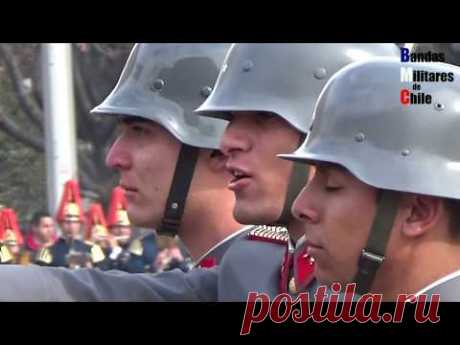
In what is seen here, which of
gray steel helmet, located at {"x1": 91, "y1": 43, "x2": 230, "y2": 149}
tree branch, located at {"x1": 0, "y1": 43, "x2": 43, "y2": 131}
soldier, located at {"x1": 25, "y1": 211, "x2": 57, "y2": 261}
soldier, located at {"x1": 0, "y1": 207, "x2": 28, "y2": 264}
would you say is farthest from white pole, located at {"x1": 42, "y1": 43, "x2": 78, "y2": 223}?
gray steel helmet, located at {"x1": 91, "y1": 43, "x2": 230, "y2": 149}

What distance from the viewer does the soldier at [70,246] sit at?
229 inches

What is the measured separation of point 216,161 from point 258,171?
0.58 meters

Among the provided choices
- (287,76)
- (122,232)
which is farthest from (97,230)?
(287,76)

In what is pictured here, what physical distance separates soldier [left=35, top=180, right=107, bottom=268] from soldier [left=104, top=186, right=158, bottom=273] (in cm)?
11

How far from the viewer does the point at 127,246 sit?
22.6 feet

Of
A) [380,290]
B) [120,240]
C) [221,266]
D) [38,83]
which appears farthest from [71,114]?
[380,290]

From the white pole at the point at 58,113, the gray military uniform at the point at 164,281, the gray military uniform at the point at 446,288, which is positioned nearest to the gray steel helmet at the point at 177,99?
the gray military uniform at the point at 164,281

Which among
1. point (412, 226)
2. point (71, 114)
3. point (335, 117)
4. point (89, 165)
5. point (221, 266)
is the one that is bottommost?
point (89, 165)

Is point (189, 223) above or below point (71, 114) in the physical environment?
above

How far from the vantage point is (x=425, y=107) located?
7.55ft

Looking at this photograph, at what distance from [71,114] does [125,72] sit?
17.9 feet

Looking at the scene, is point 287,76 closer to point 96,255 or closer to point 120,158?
point 120,158

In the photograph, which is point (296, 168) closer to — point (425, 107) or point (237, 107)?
point (237, 107)

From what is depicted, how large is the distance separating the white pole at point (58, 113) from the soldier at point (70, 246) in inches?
20.5
